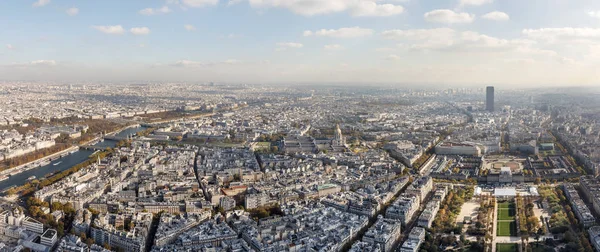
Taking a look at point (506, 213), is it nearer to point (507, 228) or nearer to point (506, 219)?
point (506, 219)

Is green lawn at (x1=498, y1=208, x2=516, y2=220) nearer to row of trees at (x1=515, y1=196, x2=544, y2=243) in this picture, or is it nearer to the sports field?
the sports field

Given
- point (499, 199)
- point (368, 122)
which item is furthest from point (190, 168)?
point (368, 122)

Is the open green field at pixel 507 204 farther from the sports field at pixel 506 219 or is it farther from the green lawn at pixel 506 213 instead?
the green lawn at pixel 506 213

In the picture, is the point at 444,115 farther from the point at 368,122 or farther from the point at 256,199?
the point at 256,199

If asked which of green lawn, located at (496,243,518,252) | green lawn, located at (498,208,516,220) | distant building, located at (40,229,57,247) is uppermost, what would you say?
distant building, located at (40,229,57,247)

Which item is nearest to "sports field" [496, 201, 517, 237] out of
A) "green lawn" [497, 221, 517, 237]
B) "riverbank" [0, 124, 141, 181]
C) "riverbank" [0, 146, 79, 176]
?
"green lawn" [497, 221, 517, 237]

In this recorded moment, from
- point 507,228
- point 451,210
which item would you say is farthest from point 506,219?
point 451,210
